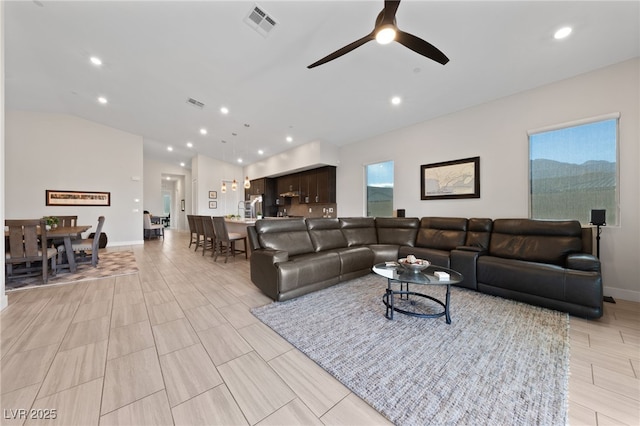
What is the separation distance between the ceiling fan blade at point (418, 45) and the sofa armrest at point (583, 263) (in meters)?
2.62

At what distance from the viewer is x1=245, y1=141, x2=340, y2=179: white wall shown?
250 inches

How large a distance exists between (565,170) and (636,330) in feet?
7.40

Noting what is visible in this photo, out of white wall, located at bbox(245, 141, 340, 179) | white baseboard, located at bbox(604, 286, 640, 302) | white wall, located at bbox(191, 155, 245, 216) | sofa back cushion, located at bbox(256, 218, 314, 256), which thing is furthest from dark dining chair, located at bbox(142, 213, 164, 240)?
white baseboard, located at bbox(604, 286, 640, 302)

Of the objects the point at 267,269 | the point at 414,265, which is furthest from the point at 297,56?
the point at 414,265

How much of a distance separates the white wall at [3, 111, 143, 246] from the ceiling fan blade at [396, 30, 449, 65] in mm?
8814

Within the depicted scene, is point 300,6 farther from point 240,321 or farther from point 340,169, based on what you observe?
point 340,169

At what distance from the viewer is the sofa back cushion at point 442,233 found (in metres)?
3.77

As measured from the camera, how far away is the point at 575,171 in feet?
10.6

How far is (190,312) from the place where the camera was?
8.07 ft

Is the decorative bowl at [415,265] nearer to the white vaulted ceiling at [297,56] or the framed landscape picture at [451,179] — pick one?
the framed landscape picture at [451,179]

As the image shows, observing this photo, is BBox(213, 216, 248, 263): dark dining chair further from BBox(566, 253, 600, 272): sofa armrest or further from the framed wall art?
BBox(566, 253, 600, 272): sofa armrest

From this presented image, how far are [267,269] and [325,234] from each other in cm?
150

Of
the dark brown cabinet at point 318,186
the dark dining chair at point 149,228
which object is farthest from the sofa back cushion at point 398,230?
the dark dining chair at point 149,228

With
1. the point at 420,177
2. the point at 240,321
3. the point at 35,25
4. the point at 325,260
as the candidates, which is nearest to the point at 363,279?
the point at 325,260
